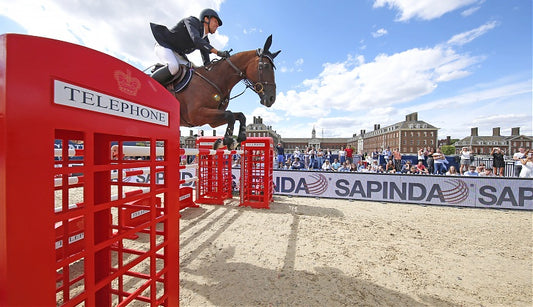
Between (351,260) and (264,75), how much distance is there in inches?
132

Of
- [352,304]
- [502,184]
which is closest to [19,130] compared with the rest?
[352,304]

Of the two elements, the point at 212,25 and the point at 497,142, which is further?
the point at 497,142

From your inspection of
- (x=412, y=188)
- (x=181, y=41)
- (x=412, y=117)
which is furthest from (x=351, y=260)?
(x=412, y=117)

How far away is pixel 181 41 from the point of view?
144 inches

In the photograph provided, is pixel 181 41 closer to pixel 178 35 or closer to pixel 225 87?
pixel 178 35

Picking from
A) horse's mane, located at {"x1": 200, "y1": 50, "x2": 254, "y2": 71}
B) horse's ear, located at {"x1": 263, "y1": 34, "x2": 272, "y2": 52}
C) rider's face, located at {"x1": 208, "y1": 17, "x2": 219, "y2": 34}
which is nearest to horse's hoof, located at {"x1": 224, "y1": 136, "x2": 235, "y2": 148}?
horse's mane, located at {"x1": 200, "y1": 50, "x2": 254, "y2": 71}

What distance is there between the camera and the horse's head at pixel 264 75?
3.80m

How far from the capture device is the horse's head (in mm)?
3801

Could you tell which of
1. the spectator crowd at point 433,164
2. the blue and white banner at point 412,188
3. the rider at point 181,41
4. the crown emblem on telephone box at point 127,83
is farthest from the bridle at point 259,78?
the spectator crowd at point 433,164

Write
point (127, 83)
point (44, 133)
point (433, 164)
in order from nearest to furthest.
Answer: point (44, 133) < point (127, 83) < point (433, 164)

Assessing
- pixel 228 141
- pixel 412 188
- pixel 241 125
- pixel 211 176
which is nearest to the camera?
pixel 228 141

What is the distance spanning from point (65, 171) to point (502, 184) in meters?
11.1

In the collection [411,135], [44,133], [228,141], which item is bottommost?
[44,133]

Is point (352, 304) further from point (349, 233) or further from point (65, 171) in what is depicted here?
point (65, 171)
